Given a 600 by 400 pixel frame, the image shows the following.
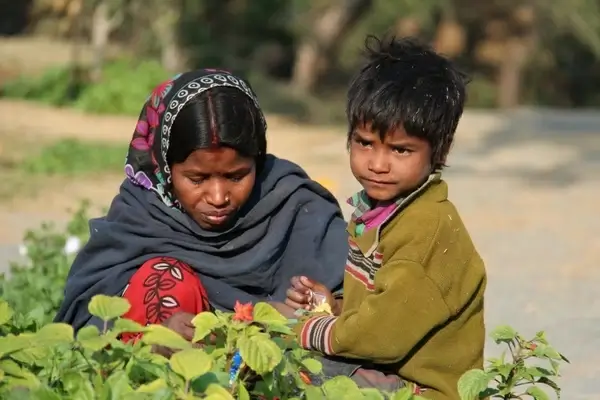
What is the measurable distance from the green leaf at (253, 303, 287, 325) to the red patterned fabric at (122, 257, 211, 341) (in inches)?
48.1

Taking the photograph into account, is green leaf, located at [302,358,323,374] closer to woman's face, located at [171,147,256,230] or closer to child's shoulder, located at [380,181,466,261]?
child's shoulder, located at [380,181,466,261]

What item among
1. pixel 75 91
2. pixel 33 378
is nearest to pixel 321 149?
pixel 75 91

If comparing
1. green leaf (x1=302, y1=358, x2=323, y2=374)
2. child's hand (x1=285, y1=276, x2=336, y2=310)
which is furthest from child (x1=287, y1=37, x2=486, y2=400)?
green leaf (x1=302, y1=358, x2=323, y2=374)

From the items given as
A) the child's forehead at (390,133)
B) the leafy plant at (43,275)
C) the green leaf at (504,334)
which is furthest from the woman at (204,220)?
the green leaf at (504,334)

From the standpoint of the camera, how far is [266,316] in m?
2.34

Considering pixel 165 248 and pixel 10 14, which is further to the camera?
pixel 10 14

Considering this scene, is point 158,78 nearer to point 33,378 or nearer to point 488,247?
point 488,247

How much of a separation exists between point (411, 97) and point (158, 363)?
1.15 meters

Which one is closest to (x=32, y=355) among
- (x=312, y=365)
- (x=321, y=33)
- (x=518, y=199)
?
(x=312, y=365)

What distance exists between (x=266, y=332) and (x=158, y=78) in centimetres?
1339

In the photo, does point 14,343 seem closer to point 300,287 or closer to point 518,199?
point 300,287

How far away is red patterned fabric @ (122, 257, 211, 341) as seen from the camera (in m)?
3.55

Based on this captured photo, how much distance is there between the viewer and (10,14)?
67.8 ft

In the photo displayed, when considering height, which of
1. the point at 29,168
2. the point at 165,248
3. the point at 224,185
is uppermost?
the point at 224,185
